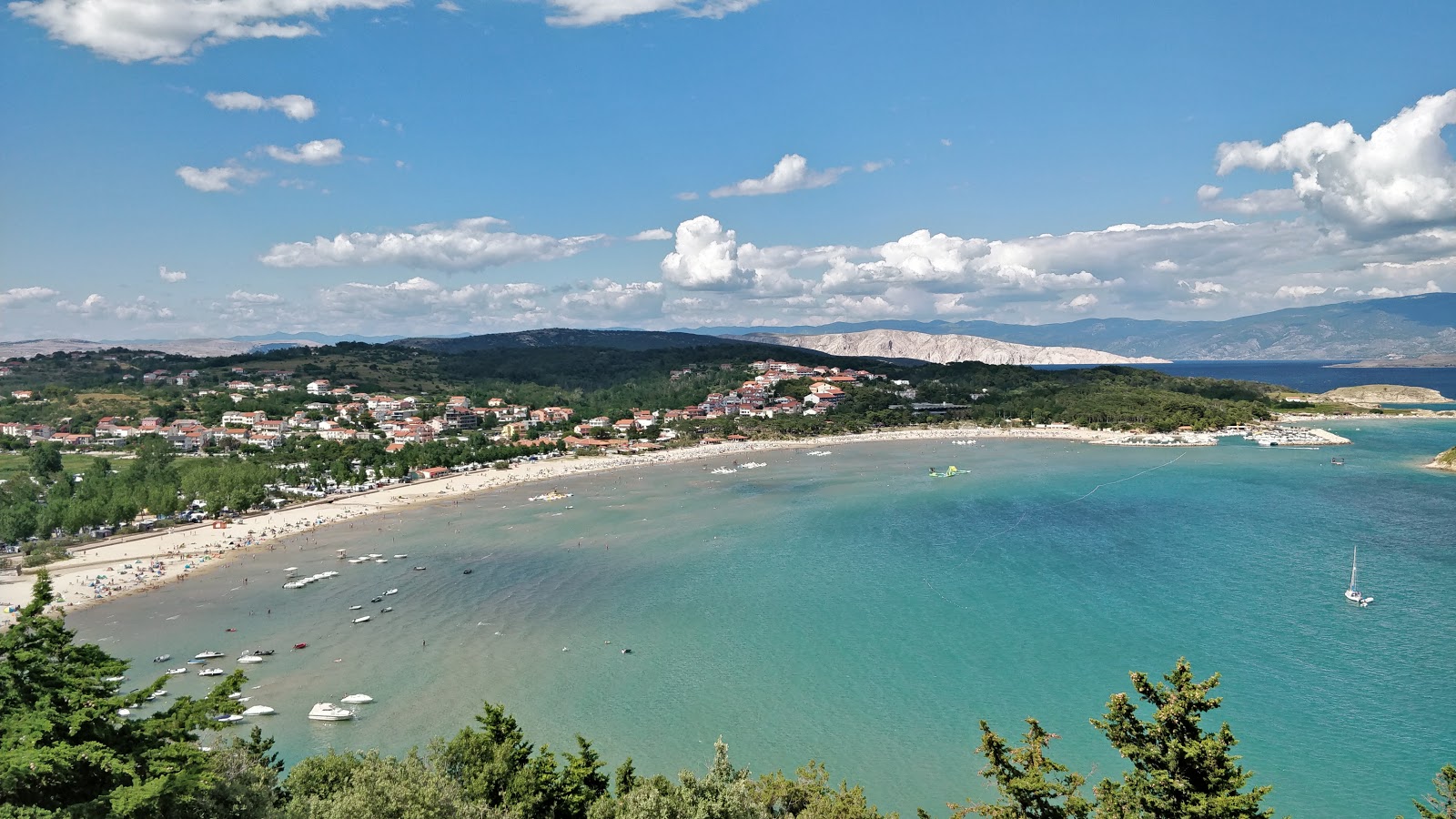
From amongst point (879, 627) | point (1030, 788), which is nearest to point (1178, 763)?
point (1030, 788)

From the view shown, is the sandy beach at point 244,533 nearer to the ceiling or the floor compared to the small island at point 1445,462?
nearer to the floor

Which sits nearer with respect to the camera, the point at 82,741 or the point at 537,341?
the point at 82,741

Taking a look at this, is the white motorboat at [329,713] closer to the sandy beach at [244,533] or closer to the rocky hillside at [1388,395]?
the sandy beach at [244,533]

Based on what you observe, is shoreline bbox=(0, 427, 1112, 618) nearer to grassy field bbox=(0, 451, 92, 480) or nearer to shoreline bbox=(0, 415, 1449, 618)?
shoreline bbox=(0, 415, 1449, 618)

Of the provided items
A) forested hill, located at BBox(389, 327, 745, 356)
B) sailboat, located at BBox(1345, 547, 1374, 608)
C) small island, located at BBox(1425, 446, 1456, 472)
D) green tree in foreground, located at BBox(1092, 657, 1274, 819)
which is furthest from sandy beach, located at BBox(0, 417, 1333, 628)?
forested hill, located at BBox(389, 327, 745, 356)

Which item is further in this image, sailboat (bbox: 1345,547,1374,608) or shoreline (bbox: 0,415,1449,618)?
shoreline (bbox: 0,415,1449,618)

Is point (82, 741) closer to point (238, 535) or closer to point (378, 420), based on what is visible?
point (238, 535)

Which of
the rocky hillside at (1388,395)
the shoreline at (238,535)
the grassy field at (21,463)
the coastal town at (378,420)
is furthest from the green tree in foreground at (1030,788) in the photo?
the rocky hillside at (1388,395)
